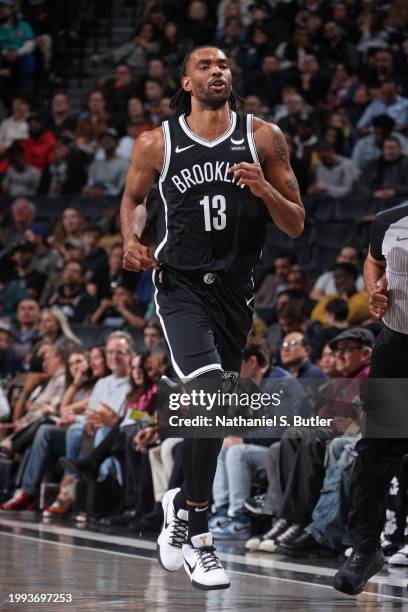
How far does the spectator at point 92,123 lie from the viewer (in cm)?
1518

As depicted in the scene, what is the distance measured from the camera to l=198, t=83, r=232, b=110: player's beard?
5145 mm

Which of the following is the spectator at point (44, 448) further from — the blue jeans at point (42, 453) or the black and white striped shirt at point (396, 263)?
the black and white striped shirt at point (396, 263)

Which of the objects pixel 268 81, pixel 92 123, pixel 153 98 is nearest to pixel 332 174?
pixel 268 81

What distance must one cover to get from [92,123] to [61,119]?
2.25 feet

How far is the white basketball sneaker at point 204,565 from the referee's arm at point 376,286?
1.18 m

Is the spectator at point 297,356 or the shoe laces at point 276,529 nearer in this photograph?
the shoe laces at point 276,529

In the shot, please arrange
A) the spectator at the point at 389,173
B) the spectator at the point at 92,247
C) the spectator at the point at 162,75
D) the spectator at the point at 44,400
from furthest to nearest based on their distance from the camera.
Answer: the spectator at the point at 162,75 → the spectator at the point at 92,247 → the spectator at the point at 389,173 → the spectator at the point at 44,400

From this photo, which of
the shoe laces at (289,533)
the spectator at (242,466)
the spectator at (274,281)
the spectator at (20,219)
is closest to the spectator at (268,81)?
the spectator at (20,219)

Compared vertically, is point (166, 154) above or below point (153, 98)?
above

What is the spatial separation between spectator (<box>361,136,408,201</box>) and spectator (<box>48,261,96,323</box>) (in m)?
3.06

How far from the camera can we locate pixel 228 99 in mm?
5301

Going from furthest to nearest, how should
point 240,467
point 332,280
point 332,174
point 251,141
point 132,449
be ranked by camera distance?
point 332,174, point 332,280, point 132,449, point 240,467, point 251,141

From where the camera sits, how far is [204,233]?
5105 mm
